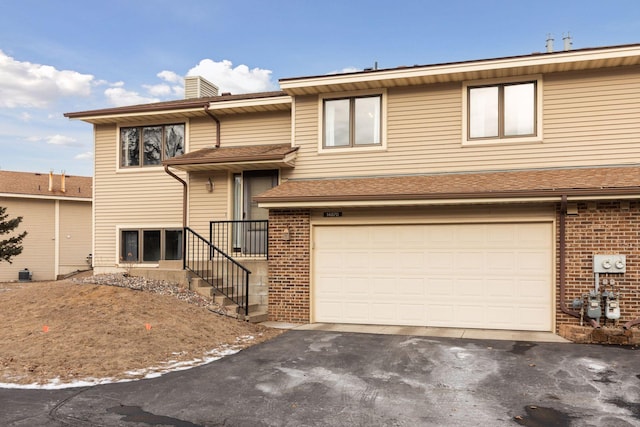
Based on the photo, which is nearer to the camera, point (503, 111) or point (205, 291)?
point (503, 111)

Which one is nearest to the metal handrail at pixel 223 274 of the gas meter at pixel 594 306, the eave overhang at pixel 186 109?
the eave overhang at pixel 186 109

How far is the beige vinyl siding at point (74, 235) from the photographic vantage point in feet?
Answer: 81.3

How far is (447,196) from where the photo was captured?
948 cm

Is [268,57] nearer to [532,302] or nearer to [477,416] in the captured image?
[532,302]

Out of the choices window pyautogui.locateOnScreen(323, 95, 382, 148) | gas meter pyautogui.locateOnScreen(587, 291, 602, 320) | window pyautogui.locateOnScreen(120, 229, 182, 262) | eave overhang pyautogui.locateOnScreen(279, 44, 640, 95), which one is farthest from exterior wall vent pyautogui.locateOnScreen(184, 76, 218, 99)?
gas meter pyautogui.locateOnScreen(587, 291, 602, 320)

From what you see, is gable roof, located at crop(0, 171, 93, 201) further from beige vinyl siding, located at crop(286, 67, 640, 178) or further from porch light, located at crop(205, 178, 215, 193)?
beige vinyl siding, located at crop(286, 67, 640, 178)

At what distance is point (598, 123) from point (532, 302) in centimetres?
408

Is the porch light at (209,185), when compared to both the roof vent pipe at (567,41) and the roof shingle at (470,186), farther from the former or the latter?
the roof vent pipe at (567,41)

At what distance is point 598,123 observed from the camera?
400 inches

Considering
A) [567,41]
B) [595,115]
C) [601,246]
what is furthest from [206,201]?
[567,41]

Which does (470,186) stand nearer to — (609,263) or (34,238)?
(609,263)

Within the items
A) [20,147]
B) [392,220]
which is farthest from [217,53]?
[20,147]

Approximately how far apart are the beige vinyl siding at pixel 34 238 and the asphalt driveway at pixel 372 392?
801 inches

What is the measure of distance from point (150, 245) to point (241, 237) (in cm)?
328
